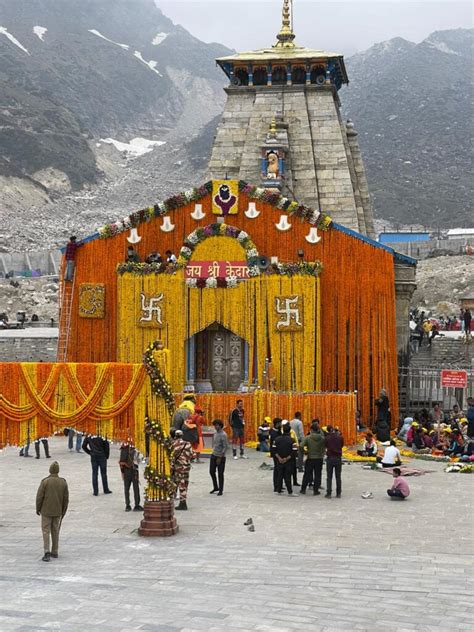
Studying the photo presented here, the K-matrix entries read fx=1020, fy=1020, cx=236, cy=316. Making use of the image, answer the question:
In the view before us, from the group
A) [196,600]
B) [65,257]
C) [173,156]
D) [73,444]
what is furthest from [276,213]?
[173,156]

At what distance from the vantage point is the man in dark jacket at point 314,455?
18922 mm

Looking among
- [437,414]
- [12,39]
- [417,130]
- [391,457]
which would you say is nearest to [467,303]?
[437,414]

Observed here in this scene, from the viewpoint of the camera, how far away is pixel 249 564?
13812mm

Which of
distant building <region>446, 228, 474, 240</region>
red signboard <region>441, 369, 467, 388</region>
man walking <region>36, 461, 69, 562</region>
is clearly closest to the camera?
man walking <region>36, 461, 69, 562</region>

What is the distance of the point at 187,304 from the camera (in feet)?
95.8

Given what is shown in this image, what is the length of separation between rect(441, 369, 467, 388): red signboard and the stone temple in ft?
27.9

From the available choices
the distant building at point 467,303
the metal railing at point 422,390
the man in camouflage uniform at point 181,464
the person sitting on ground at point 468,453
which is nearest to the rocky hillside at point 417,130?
the distant building at point 467,303

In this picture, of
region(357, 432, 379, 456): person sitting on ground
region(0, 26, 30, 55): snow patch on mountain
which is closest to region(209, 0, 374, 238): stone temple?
region(357, 432, 379, 456): person sitting on ground

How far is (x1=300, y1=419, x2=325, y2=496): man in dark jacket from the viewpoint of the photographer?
745 inches

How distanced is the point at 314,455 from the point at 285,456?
0.54 meters

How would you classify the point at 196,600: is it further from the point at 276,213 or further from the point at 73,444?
the point at 276,213

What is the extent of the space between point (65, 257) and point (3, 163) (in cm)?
9482

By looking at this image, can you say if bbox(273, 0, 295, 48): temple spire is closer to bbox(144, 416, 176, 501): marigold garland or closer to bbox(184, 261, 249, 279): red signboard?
bbox(184, 261, 249, 279): red signboard

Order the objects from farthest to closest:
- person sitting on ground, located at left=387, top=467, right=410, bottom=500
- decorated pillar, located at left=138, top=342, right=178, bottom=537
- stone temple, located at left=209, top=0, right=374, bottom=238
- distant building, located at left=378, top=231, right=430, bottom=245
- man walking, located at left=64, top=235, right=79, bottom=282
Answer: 1. distant building, located at left=378, top=231, right=430, bottom=245
2. stone temple, located at left=209, top=0, right=374, bottom=238
3. man walking, located at left=64, top=235, right=79, bottom=282
4. person sitting on ground, located at left=387, top=467, right=410, bottom=500
5. decorated pillar, located at left=138, top=342, right=178, bottom=537
